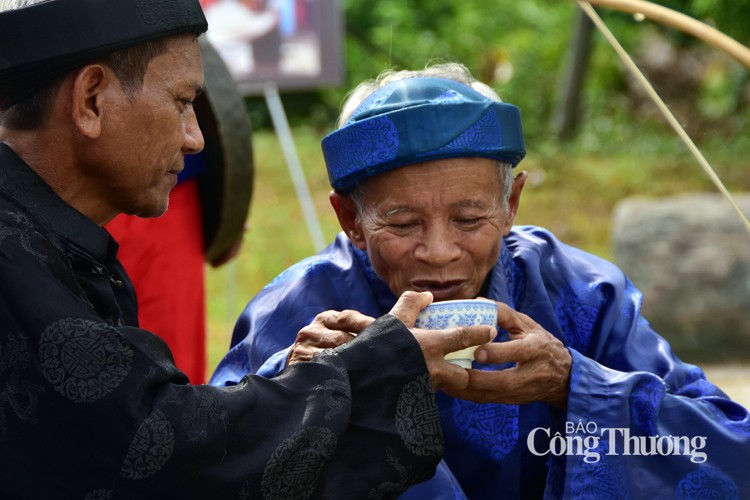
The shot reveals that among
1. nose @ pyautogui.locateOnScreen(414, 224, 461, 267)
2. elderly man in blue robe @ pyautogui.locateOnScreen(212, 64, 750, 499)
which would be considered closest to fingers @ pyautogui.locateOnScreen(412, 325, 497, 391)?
elderly man in blue robe @ pyautogui.locateOnScreen(212, 64, 750, 499)

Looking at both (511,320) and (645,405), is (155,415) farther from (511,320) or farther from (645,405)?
(645,405)

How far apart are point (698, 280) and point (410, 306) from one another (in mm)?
6050

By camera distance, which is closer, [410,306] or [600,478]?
[410,306]

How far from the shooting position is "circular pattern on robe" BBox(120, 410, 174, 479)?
1864mm

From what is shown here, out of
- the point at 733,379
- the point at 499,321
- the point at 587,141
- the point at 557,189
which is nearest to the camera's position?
the point at 499,321

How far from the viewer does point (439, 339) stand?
2146mm

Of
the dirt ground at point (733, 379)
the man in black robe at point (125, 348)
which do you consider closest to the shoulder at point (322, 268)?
the man in black robe at point (125, 348)

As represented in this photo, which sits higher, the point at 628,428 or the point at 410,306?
the point at 410,306

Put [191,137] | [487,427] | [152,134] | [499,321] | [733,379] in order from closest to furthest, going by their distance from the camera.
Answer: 1. [152,134]
2. [191,137]
3. [499,321]
4. [487,427]
5. [733,379]

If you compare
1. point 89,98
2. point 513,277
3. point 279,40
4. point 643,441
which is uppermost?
point 89,98

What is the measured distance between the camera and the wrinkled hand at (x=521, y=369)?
234 centimetres

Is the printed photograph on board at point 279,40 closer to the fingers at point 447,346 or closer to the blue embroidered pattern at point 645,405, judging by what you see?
the blue embroidered pattern at point 645,405

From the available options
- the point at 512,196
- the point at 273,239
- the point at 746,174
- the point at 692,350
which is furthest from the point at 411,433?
the point at 746,174

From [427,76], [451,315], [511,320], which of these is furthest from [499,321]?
[427,76]
